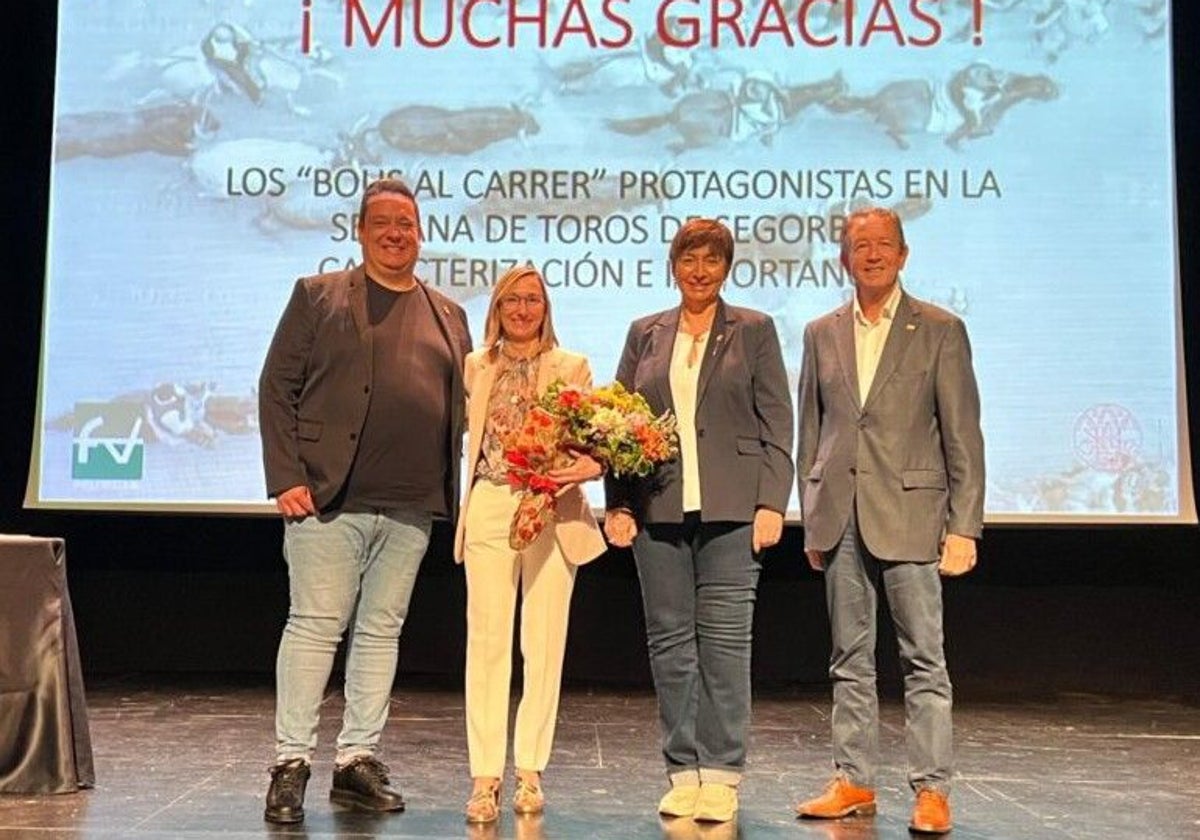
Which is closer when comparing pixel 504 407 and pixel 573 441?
pixel 573 441

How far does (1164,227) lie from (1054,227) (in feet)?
1.32

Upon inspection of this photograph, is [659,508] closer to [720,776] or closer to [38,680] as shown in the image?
[720,776]

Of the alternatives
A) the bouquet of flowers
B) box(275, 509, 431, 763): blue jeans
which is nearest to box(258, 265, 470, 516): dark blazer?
box(275, 509, 431, 763): blue jeans

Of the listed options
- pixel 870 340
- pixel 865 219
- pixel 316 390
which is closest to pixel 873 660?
pixel 870 340

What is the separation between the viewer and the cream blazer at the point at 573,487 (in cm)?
293

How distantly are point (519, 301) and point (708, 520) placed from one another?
0.64 metres

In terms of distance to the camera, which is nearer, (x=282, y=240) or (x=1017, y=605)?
(x=282, y=240)

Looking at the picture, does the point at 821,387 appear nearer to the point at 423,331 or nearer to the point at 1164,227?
the point at 423,331

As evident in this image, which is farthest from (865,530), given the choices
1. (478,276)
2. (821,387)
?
(478,276)

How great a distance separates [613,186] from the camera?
5059 millimetres

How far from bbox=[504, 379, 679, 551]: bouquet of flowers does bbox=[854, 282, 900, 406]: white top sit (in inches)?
20.4

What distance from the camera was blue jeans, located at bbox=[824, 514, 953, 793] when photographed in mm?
2969

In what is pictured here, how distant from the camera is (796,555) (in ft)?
19.2

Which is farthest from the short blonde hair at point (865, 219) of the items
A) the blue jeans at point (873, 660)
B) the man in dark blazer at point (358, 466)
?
the man in dark blazer at point (358, 466)
